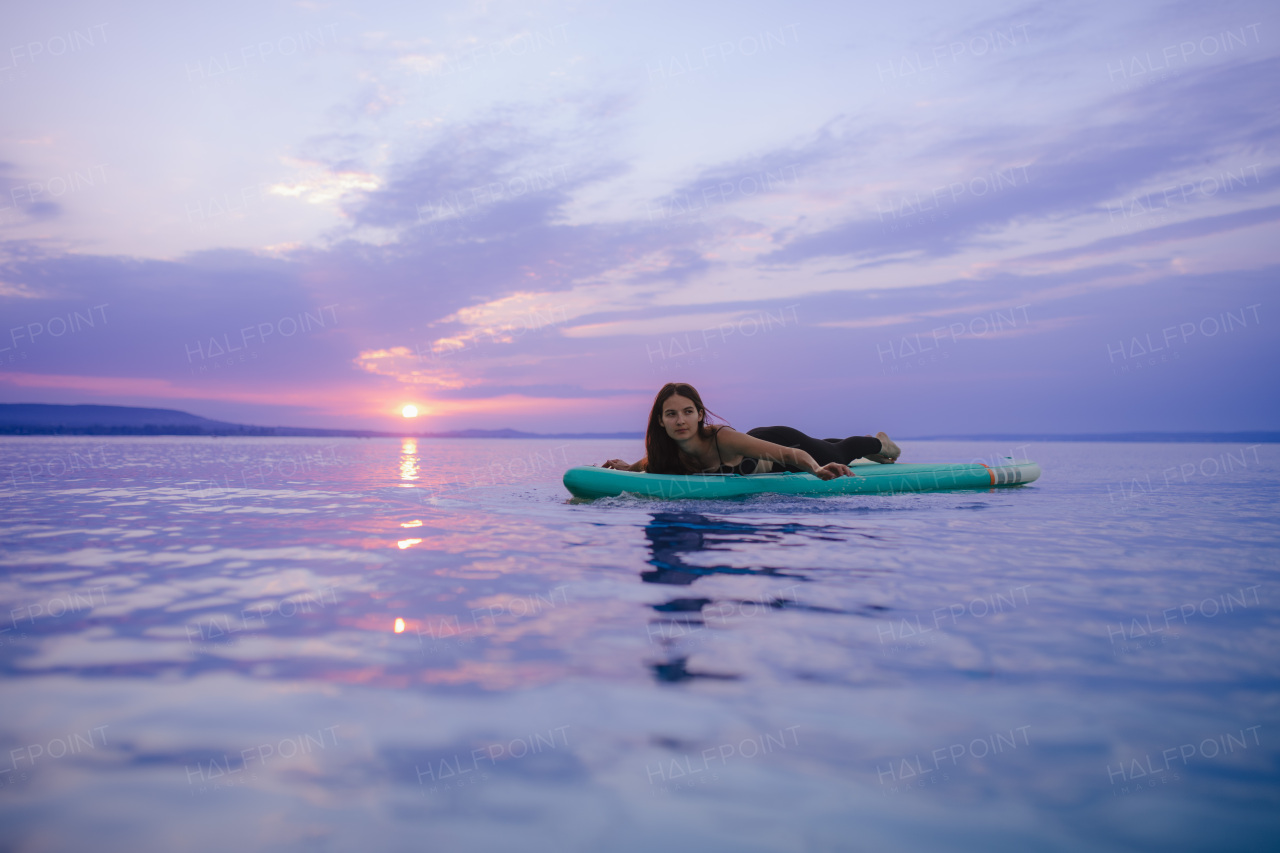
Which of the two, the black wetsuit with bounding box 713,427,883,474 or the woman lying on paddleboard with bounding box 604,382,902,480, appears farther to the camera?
the black wetsuit with bounding box 713,427,883,474

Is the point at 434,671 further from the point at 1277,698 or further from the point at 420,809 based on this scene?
the point at 1277,698

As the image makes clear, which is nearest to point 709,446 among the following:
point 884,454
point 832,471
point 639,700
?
point 832,471

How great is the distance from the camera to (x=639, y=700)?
6.77 feet

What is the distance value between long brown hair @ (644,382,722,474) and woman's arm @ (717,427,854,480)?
0.20 meters

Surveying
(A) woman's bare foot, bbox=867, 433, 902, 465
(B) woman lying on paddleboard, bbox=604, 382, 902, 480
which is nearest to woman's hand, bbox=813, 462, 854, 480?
(B) woman lying on paddleboard, bbox=604, 382, 902, 480

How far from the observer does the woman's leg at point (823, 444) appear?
8.11 metres

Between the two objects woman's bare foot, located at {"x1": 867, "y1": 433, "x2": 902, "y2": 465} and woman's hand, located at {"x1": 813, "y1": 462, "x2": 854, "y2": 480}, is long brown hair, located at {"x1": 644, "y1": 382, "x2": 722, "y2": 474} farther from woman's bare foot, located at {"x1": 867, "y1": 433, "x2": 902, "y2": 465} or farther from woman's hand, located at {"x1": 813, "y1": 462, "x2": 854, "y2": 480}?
woman's bare foot, located at {"x1": 867, "y1": 433, "x2": 902, "y2": 465}

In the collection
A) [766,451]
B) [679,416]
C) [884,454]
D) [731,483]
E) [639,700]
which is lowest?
[639,700]

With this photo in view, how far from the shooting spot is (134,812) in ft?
4.87

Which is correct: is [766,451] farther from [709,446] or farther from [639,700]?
[639,700]

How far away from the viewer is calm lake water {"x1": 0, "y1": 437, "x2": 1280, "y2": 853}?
1.46 metres

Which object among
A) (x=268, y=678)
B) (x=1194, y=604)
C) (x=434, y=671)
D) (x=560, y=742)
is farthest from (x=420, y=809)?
(x=1194, y=604)

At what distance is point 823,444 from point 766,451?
4.27 ft

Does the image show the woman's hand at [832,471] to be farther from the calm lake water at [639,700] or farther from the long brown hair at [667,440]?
the calm lake water at [639,700]
